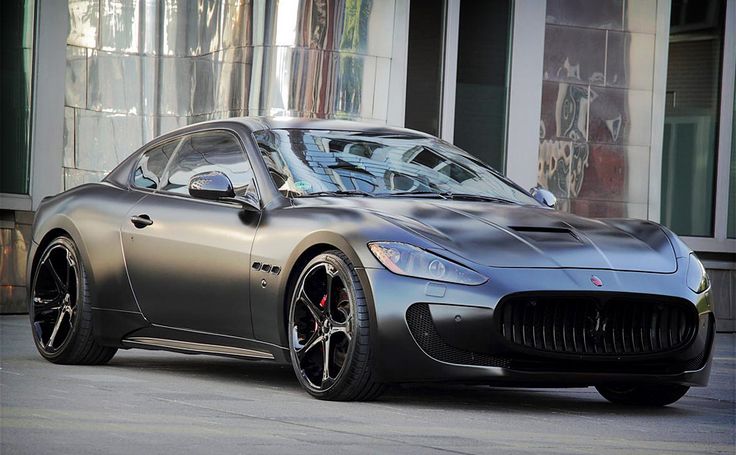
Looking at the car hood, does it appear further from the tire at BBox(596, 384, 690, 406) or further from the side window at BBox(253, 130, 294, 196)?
the tire at BBox(596, 384, 690, 406)

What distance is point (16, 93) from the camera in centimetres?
1369

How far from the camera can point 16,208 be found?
13.4 metres

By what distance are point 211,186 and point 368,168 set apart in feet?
2.67

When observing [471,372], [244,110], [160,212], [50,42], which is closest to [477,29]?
[244,110]

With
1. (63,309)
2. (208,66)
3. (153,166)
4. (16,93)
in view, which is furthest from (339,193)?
(208,66)

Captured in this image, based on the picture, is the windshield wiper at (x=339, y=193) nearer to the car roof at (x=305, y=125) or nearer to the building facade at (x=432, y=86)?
the car roof at (x=305, y=125)

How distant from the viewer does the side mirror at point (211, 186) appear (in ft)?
23.8

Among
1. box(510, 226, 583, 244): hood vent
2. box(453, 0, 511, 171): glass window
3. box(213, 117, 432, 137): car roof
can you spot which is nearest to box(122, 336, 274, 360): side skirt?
box(213, 117, 432, 137): car roof

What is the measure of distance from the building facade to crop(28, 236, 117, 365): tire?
16.1 ft

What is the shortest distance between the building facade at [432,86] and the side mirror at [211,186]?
6.04m

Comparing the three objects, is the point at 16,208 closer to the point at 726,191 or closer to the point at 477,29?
the point at 477,29

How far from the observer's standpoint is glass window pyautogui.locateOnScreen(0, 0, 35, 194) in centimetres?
1364

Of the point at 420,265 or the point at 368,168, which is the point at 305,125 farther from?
the point at 420,265

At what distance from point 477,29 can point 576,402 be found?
26.8 feet
